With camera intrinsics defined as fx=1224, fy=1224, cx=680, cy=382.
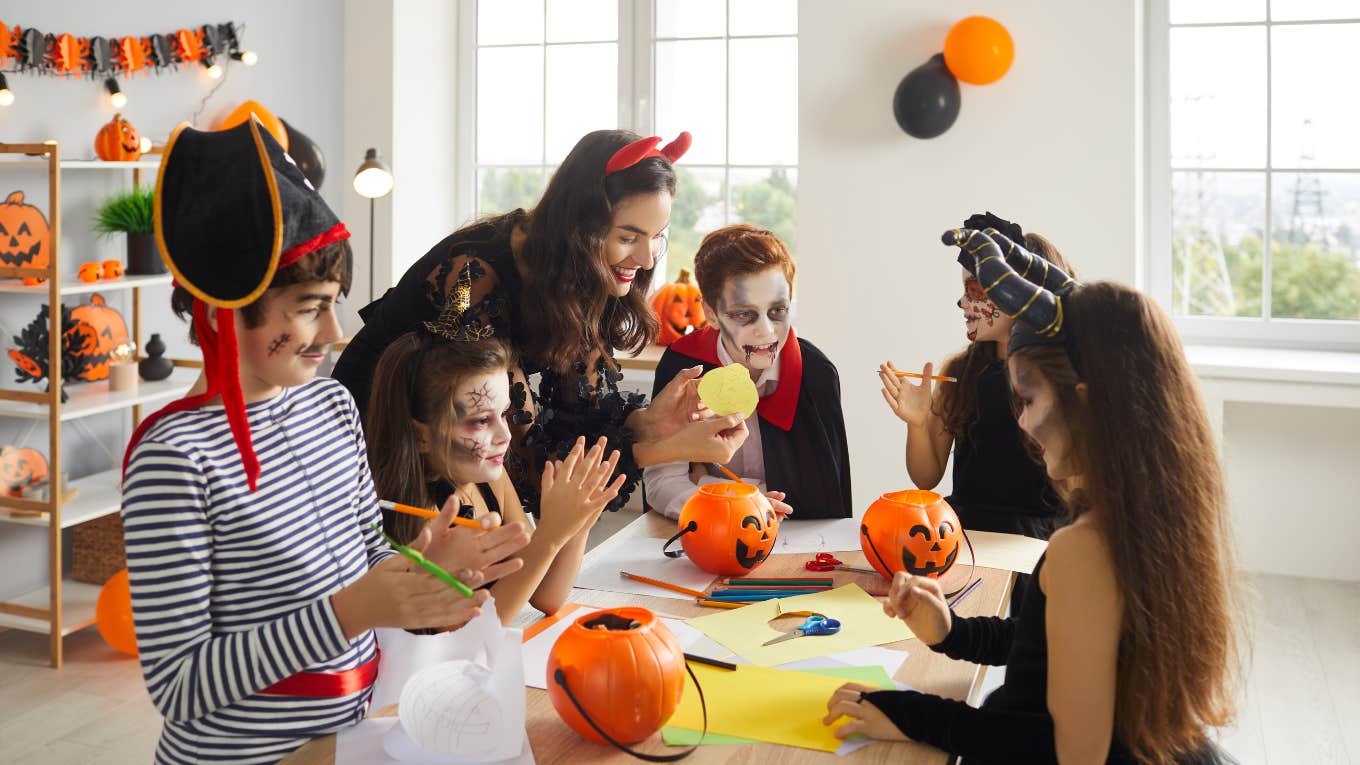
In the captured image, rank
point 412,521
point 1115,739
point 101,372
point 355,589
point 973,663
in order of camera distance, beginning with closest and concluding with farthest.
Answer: point 355,589
point 1115,739
point 973,663
point 412,521
point 101,372

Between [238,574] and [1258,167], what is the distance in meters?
3.83

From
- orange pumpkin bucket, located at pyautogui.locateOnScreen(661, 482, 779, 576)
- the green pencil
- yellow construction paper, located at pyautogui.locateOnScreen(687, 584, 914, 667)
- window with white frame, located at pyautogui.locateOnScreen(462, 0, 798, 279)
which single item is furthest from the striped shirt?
window with white frame, located at pyautogui.locateOnScreen(462, 0, 798, 279)

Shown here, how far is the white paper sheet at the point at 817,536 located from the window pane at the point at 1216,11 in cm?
263

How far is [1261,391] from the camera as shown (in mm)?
3830

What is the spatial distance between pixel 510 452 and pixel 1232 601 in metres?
1.26

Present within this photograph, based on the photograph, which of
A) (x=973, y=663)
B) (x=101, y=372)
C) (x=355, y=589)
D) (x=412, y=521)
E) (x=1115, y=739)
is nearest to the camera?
(x=355, y=589)

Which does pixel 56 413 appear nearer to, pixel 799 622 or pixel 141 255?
pixel 141 255

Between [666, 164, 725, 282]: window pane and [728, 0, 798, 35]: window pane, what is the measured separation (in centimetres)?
52

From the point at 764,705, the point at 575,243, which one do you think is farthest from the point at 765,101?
the point at 764,705

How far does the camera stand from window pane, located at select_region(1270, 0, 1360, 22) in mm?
3965

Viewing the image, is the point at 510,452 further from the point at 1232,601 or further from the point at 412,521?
the point at 1232,601

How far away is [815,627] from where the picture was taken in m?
1.75

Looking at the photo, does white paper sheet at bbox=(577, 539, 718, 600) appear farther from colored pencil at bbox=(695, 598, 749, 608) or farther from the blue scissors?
the blue scissors

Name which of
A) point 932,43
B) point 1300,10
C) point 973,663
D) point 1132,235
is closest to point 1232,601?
point 973,663
